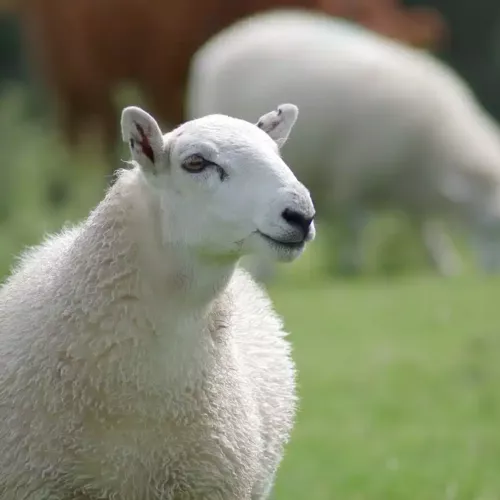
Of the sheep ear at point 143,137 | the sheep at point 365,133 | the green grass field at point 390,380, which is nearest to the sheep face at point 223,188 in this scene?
the sheep ear at point 143,137

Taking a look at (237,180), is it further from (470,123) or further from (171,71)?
(171,71)

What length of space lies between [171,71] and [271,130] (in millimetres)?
9232

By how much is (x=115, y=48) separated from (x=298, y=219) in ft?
32.1

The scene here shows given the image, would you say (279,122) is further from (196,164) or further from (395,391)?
(395,391)

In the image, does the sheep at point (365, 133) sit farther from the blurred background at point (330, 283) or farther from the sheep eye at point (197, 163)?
the sheep eye at point (197, 163)

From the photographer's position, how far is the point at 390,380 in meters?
6.72

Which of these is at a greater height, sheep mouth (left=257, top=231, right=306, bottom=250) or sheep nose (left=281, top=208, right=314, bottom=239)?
sheep nose (left=281, top=208, right=314, bottom=239)

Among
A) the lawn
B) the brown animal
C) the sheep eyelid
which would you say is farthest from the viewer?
the brown animal

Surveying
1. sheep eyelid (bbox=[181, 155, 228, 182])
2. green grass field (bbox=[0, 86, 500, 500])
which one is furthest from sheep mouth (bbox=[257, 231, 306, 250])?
green grass field (bbox=[0, 86, 500, 500])

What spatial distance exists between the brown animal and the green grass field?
7.37 feet

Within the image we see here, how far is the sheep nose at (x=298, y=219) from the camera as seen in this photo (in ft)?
10.5

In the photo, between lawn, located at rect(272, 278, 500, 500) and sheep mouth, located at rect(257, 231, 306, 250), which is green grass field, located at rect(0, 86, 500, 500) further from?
sheep mouth, located at rect(257, 231, 306, 250)

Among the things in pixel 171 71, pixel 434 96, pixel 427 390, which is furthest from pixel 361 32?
pixel 427 390

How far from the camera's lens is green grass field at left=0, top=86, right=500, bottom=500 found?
206 inches
